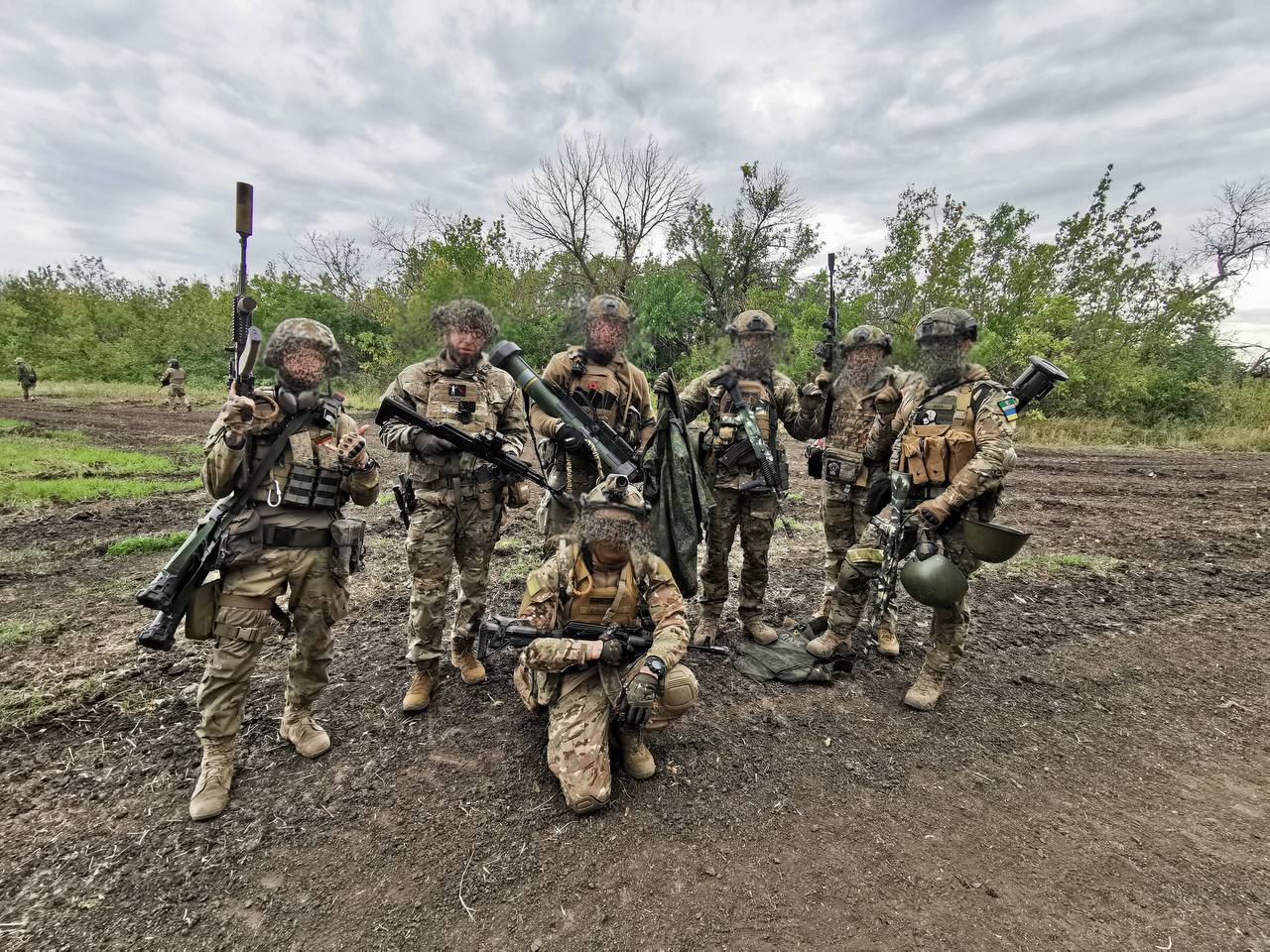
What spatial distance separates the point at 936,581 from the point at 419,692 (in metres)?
3.32

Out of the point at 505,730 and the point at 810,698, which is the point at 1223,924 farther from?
the point at 505,730

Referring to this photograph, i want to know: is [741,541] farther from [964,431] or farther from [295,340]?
[295,340]

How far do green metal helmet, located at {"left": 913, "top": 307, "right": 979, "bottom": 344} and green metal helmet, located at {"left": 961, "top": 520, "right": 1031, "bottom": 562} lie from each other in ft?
4.06

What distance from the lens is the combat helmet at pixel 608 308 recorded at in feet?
12.9

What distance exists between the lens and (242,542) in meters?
2.71

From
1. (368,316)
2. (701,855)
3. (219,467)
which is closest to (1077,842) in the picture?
(701,855)

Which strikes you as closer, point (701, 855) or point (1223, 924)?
point (1223, 924)

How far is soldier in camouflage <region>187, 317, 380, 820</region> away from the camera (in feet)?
8.74

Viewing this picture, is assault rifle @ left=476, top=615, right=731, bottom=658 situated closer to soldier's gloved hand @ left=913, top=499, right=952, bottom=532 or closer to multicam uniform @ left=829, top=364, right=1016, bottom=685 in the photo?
multicam uniform @ left=829, top=364, right=1016, bottom=685

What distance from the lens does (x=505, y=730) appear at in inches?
130

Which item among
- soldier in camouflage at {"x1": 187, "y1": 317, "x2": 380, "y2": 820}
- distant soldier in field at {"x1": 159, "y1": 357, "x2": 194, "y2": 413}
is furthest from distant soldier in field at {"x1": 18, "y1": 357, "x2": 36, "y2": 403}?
soldier in camouflage at {"x1": 187, "y1": 317, "x2": 380, "y2": 820}

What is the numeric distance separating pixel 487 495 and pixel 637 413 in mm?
1293

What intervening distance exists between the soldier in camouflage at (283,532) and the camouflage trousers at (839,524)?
351 centimetres

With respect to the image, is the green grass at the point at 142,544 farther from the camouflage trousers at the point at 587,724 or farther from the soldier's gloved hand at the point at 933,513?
the soldier's gloved hand at the point at 933,513
